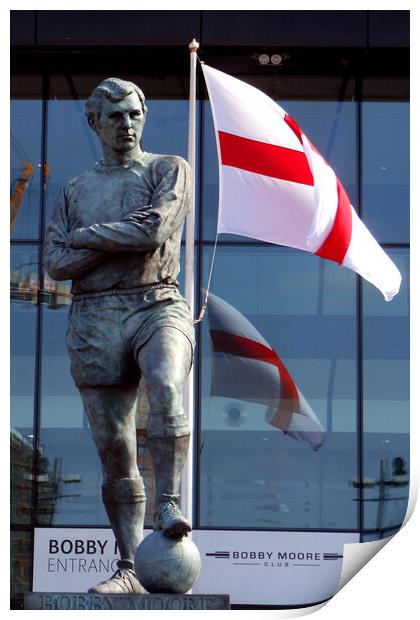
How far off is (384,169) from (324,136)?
858mm

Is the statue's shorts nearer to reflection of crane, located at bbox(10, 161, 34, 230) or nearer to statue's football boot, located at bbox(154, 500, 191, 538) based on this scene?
statue's football boot, located at bbox(154, 500, 191, 538)

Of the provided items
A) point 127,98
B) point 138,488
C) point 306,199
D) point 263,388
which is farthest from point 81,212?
point 263,388

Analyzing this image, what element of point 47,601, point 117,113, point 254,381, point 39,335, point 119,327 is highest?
point 117,113

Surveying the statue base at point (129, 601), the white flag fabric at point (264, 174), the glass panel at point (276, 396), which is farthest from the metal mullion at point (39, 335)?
the statue base at point (129, 601)

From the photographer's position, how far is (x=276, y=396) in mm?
19062

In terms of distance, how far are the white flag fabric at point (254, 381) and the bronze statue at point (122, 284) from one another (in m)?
11.2

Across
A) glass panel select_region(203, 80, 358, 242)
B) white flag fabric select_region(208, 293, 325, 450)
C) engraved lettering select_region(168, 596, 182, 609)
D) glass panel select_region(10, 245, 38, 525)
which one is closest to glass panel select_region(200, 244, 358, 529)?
white flag fabric select_region(208, 293, 325, 450)

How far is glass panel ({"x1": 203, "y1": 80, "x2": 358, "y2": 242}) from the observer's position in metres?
19.5

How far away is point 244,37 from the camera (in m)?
19.1

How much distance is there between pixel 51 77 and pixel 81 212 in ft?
40.5

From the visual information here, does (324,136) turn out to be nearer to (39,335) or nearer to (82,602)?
(39,335)

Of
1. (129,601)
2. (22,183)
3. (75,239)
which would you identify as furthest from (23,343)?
(129,601)

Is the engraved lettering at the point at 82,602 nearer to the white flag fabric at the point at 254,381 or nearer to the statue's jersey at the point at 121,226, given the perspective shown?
the statue's jersey at the point at 121,226

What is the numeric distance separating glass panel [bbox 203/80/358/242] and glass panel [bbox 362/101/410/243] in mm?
161
